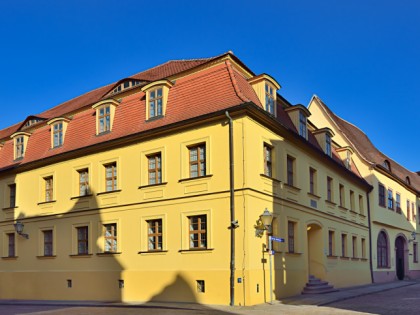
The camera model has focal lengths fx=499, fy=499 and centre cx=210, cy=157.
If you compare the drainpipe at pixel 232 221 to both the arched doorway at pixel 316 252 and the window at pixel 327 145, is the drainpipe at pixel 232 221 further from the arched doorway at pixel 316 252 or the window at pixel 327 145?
the window at pixel 327 145

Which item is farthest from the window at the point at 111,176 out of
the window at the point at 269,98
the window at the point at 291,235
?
the window at the point at 291,235

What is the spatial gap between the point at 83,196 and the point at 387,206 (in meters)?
23.0

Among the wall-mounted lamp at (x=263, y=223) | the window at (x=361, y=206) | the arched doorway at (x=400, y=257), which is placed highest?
the window at (x=361, y=206)

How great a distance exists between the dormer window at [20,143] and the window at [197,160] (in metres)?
12.1

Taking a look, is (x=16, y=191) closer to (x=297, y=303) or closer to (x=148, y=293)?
(x=148, y=293)

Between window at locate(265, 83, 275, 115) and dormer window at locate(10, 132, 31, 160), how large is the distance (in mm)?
14392

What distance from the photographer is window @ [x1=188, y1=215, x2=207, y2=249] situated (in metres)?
19.5

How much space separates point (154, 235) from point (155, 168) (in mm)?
2849

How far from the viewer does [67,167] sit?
24781 mm

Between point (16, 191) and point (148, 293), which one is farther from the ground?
point (16, 191)

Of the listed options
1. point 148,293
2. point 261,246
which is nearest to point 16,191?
point 148,293

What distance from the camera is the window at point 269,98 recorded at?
21172mm

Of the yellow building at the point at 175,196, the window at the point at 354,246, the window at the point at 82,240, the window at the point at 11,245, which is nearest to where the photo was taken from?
the yellow building at the point at 175,196

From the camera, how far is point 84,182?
954 inches
